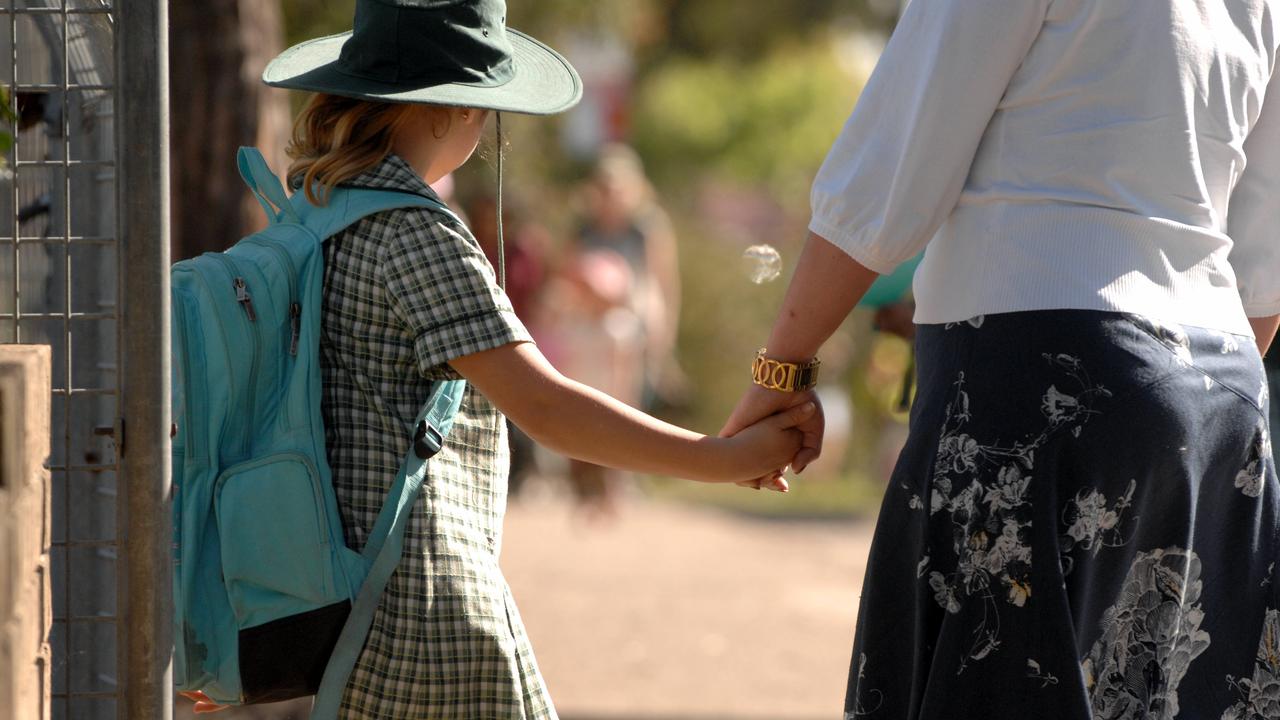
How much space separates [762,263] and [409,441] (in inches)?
31.2

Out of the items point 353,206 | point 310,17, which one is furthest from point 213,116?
point 310,17

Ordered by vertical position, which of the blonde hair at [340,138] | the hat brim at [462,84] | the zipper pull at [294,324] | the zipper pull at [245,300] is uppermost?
the hat brim at [462,84]

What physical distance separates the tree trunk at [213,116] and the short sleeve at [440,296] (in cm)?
228

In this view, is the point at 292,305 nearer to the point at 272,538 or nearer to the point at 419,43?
the point at 272,538

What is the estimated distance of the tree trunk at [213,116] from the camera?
166 inches

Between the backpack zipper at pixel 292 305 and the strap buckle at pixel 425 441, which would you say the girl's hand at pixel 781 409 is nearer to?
the strap buckle at pixel 425 441

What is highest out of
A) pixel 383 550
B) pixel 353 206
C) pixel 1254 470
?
pixel 353 206

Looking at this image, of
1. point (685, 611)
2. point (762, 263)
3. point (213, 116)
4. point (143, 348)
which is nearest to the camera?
point (143, 348)

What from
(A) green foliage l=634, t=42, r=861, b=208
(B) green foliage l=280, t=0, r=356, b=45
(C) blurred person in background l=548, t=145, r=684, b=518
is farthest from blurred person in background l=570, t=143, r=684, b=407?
(A) green foliage l=634, t=42, r=861, b=208

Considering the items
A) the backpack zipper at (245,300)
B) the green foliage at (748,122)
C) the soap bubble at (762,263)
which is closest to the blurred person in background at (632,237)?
the soap bubble at (762,263)

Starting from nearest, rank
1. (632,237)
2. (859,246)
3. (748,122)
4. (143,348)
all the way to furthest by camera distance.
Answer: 1. (143,348)
2. (859,246)
3. (632,237)
4. (748,122)

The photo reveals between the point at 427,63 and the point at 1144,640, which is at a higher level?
the point at 427,63

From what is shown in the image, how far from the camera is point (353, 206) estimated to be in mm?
2123

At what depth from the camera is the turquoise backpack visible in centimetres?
205
